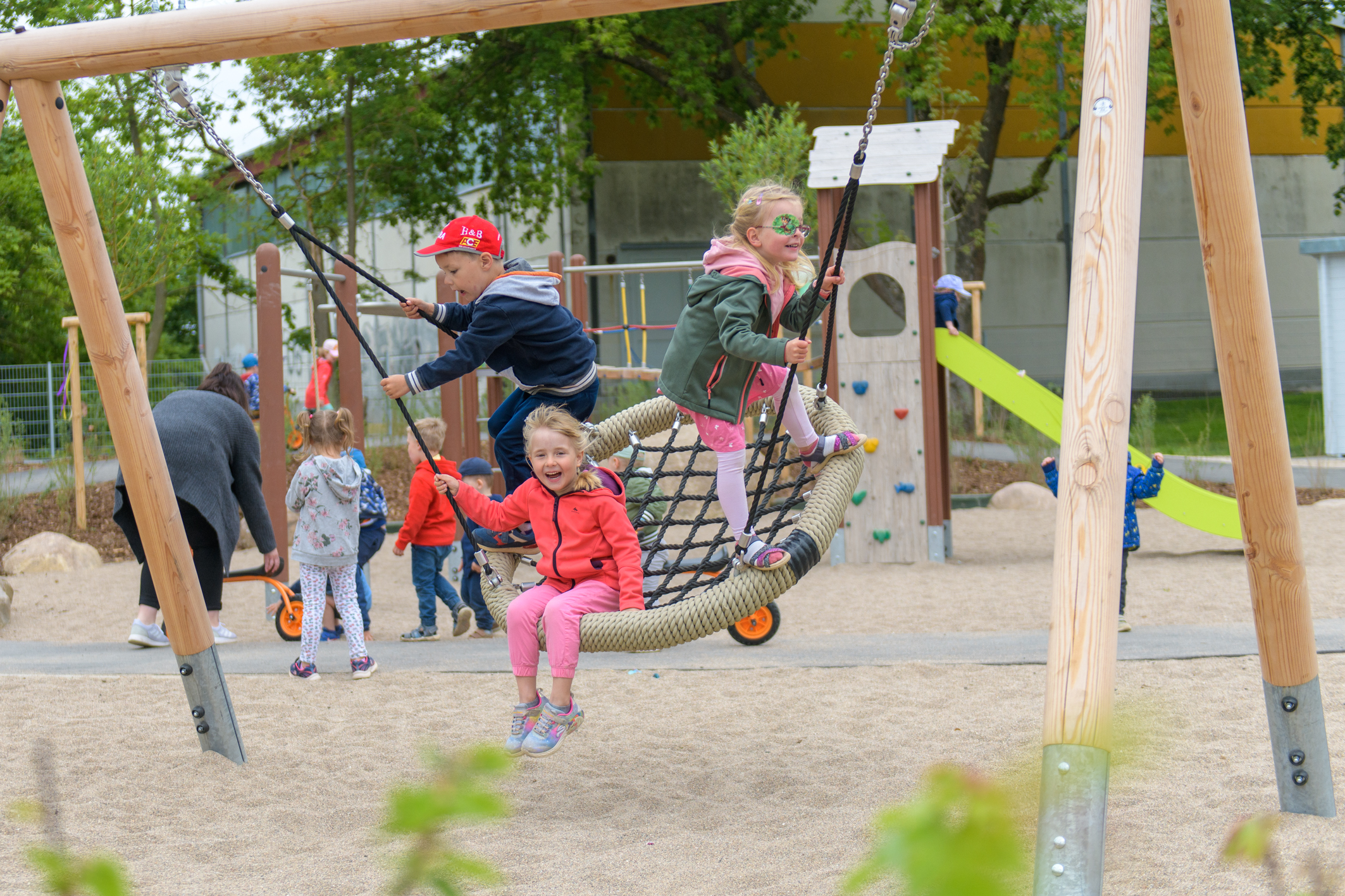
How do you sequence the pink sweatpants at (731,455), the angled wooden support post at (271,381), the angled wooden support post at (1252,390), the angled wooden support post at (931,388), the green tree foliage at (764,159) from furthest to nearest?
the green tree foliage at (764,159) → the angled wooden support post at (931,388) → the angled wooden support post at (271,381) → the pink sweatpants at (731,455) → the angled wooden support post at (1252,390)

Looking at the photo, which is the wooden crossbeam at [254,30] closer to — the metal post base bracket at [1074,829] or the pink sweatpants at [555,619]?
the pink sweatpants at [555,619]

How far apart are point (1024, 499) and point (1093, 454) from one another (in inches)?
390

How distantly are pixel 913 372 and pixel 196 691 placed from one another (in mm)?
5760

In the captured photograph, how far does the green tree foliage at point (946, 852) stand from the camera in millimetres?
506

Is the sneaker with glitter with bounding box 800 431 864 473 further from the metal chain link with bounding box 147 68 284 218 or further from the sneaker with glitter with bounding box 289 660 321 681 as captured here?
the sneaker with glitter with bounding box 289 660 321 681

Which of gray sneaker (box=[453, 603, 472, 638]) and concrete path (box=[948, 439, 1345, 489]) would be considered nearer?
gray sneaker (box=[453, 603, 472, 638])

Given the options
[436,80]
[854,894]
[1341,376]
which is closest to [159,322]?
[436,80]

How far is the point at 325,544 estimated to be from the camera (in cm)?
552

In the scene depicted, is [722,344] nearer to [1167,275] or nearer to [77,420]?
[77,420]

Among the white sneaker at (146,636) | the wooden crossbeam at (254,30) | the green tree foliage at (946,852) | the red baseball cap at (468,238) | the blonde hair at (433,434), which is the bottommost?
the white sneaker at (146,636)

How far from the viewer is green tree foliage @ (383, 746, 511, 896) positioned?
540 millimetres

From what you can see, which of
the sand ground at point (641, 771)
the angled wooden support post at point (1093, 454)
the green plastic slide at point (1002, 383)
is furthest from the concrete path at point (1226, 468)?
the angled wooden support post at point (1093, 454)

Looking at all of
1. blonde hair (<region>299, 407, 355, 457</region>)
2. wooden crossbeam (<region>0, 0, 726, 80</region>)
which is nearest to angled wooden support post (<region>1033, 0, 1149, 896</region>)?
wooden crossbeam (<region>0, 0, 726, 80</region>)

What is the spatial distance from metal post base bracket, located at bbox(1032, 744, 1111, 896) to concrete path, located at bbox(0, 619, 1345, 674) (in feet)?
11.6
